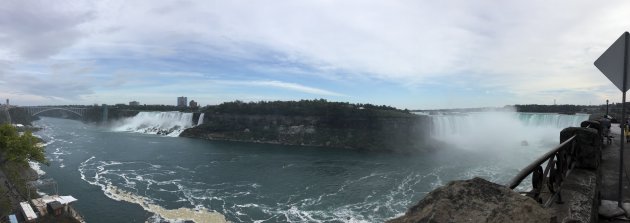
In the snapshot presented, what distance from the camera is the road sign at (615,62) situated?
323 centimetres

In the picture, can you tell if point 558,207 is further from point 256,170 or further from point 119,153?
point 119,153

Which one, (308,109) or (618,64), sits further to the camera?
(308,109)

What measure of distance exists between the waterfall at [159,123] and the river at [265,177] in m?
27.7

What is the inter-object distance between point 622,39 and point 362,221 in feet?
57.9

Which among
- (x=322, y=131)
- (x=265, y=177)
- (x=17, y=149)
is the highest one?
(x=17, y=149)

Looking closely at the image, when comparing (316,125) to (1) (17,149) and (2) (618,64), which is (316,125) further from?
(2) (618,64)

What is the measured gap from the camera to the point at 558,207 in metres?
3.22

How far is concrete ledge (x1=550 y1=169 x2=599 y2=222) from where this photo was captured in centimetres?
288

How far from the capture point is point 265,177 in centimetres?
3256

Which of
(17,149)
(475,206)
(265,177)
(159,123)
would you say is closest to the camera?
(475,206)

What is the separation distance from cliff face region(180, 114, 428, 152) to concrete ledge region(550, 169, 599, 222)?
47010 millimetres

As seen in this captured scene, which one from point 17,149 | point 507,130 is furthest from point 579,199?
point 507,130

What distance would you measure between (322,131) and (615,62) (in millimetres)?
64942

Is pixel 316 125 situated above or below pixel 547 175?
below
